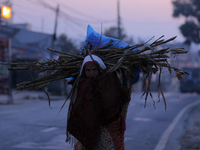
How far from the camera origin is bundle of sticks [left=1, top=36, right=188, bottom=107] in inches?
126

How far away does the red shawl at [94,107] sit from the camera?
2865mm

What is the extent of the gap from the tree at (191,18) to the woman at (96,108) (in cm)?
2152

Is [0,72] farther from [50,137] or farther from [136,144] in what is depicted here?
[136,144]

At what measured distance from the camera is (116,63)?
3.20m

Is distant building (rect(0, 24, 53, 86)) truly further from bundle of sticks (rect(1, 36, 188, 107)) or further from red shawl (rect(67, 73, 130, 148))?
red shawl (rect(67, 73, 130, 148))

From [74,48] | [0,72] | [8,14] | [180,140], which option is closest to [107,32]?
[74,48]

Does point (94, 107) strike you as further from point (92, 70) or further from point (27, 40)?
point (27, 40)

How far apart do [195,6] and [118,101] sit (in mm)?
22202

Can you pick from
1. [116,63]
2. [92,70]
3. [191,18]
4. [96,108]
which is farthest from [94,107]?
[191,18]

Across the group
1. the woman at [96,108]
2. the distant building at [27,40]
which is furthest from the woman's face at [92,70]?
the distant building at [27,40]

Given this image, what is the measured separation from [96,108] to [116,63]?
0.56 m

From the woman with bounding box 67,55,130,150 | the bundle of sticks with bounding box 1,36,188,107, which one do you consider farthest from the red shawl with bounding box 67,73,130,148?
the bundle of sticks with bounding box 1,36,188,107

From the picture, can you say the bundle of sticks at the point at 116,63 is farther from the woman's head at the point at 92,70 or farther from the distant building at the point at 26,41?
the distant building at the point at 26,41

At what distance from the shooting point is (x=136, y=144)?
6383 mm
